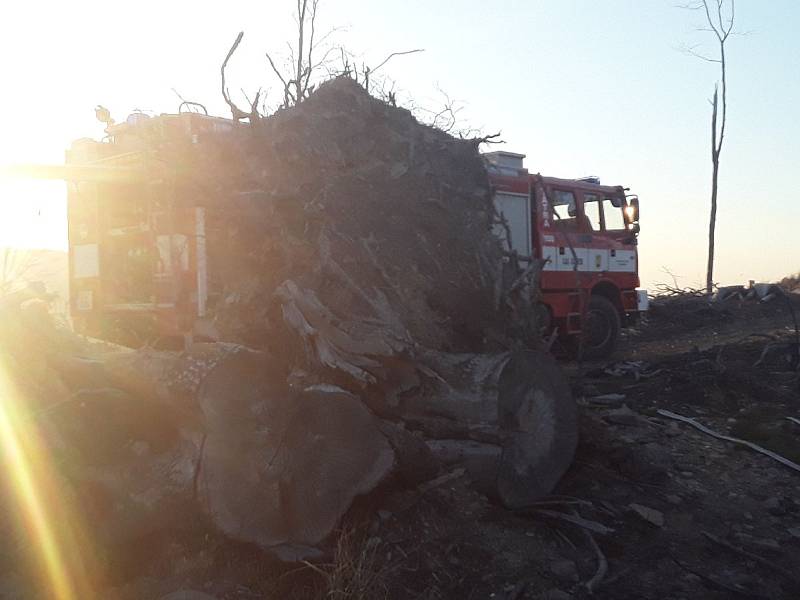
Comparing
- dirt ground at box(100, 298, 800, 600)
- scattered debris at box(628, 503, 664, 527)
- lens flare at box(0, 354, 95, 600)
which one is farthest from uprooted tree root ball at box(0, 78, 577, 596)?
scattered debris at box(628, 503, 664, 527)

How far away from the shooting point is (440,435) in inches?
186

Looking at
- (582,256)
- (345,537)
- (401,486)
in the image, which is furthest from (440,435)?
(582,256)

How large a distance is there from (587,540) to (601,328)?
7.60 m

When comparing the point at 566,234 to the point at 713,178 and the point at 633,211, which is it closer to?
the point at 633,211

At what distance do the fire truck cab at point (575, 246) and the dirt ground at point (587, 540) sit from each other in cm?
425

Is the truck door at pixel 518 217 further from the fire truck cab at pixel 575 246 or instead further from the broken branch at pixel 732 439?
the broken branch at pixel 732 439

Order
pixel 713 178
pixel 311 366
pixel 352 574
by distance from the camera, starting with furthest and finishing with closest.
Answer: pixel 713 178 → pixel 311 366 → pixel 352 574

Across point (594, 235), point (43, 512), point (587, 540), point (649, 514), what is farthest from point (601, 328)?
point (43, 512)

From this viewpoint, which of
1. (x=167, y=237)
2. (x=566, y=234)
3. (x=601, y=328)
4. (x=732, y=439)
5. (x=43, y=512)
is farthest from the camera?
(x=601, y=328)

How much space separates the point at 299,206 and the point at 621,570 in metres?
3.83

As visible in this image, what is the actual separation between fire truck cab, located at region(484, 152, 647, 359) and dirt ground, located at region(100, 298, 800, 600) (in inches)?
167

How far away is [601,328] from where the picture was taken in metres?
11.7

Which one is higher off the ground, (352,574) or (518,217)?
(518,217)

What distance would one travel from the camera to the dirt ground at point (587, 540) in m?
3.84
